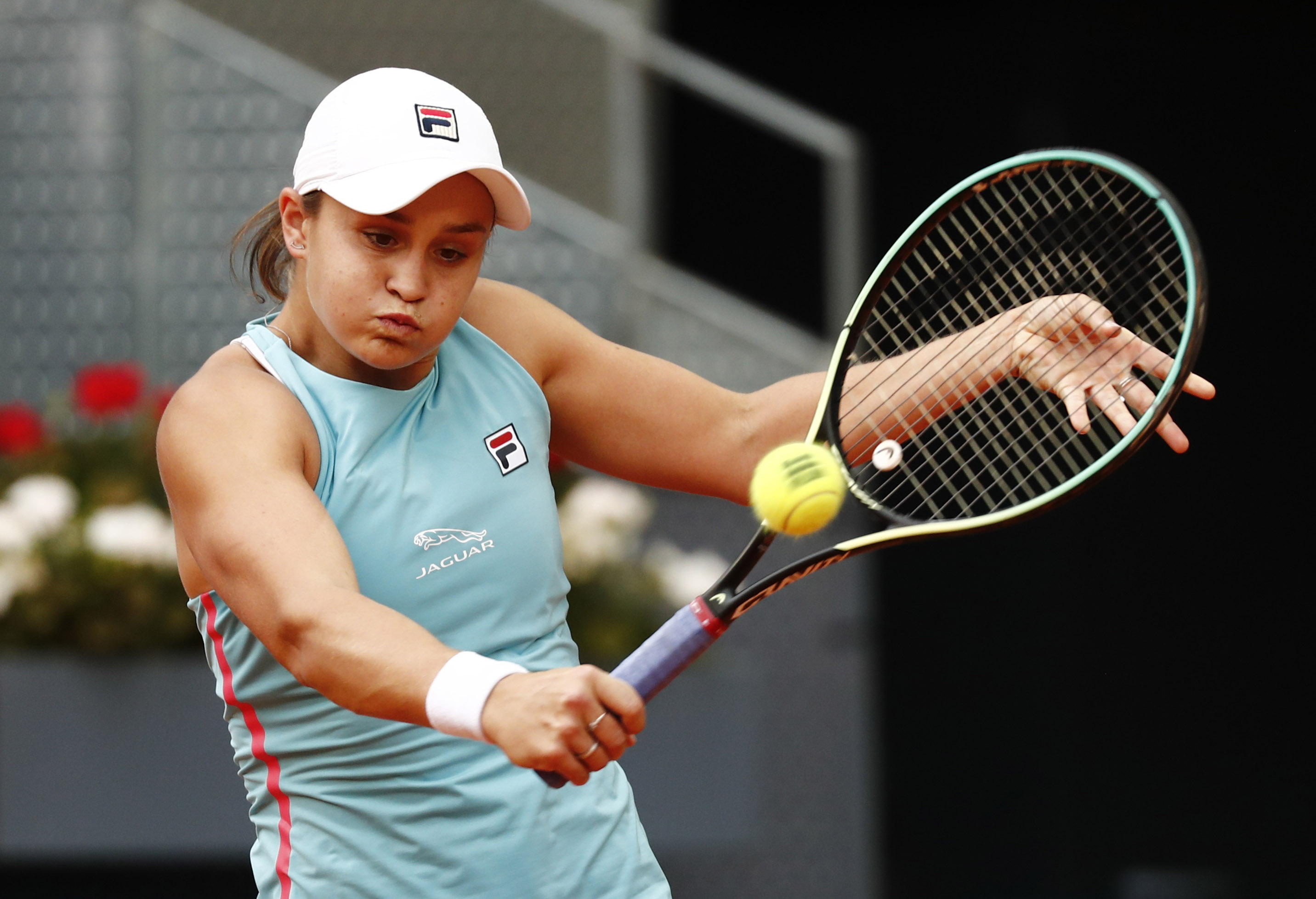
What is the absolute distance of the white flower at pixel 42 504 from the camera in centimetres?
350

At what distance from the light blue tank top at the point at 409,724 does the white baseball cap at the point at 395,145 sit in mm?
205

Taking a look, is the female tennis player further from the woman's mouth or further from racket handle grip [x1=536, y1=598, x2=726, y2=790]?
racket handle grip [x1=536, y1=598, x2=726, y2=790]

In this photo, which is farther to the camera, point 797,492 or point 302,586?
point 797,492

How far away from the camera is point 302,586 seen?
1.41m

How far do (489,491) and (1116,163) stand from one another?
29.7 inches

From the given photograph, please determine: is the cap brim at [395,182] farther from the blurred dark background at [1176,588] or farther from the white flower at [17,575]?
the blurred dark background at [1176,588]

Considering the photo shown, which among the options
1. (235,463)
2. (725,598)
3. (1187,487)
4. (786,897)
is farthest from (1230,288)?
(235,463)

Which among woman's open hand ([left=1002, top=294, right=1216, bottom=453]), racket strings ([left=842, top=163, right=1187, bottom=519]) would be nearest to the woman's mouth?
racket strings ([left=842, top=163, right=1187, bottom=519])

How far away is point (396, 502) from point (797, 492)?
41 cm

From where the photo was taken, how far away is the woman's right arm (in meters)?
1.34

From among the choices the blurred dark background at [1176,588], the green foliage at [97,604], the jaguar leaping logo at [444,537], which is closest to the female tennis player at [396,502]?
the jaguar leaping logo at [444,537]

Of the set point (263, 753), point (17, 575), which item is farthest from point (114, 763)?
point (263, 753)

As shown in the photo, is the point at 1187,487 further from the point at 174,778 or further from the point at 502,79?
the point at 174,778

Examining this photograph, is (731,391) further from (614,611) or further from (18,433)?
(18,433)
